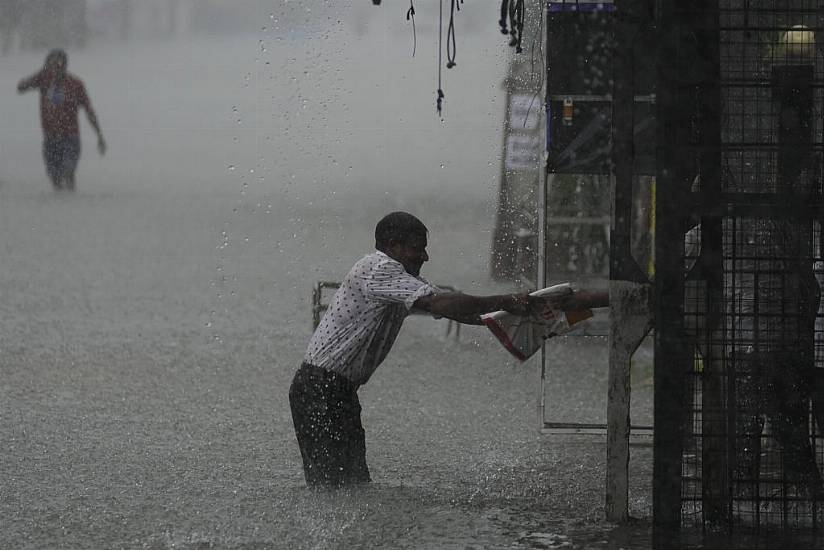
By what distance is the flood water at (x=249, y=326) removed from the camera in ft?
19.2

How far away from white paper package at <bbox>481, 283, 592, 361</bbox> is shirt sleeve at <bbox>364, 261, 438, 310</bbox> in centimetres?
31

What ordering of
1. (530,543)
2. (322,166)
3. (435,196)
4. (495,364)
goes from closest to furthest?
(530,543) → (495,364) → (435,196) → (322,166)

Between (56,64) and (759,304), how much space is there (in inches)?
772

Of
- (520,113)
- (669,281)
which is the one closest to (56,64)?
(520,113)

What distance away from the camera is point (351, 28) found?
1069 inches

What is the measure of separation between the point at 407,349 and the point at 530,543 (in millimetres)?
6230

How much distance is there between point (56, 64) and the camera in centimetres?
2295

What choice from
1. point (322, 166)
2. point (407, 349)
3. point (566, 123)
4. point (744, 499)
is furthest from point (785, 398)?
point (322, 166)

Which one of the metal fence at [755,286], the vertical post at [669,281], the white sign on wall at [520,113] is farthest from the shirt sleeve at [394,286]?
the white sign on wall at [520,113]

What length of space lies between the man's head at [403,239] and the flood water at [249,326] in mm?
992

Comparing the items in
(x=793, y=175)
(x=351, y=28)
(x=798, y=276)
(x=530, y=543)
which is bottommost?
(x=530, y=543)

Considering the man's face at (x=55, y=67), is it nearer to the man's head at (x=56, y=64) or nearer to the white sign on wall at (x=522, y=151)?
the man's head at (x=56, y=64)

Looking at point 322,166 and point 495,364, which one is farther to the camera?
point 322,166

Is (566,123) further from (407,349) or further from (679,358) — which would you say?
(407,349)
